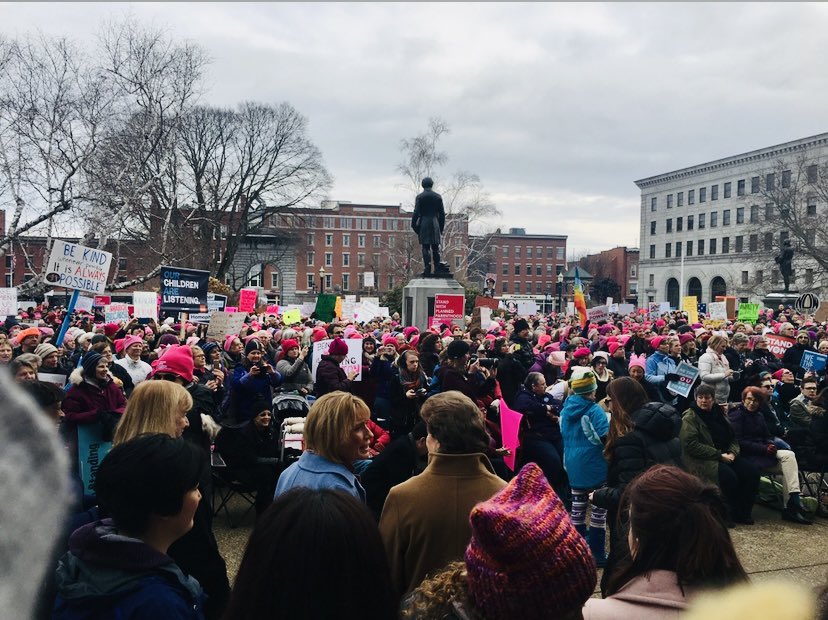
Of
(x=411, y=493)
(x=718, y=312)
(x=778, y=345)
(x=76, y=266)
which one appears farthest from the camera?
(x=718, y=312)

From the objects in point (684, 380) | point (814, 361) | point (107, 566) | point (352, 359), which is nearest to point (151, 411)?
point (107, 566)

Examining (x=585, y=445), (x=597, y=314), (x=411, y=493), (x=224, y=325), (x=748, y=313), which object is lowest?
(x=585, y=445)

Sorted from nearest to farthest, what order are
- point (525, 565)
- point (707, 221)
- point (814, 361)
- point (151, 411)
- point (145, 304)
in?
point (525, 565)
point (151, 411)
point (814, 361)
point (145, 304)
point (707, 221)

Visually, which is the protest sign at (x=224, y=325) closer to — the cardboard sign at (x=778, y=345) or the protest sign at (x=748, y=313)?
the cardboard sign at (x=778, y=345)

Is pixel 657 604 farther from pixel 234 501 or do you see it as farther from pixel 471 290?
pixel 471 290

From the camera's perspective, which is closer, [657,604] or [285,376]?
[657,604]

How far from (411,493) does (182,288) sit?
1089 cm

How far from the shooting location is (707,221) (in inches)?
3260

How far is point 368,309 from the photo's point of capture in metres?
17.7

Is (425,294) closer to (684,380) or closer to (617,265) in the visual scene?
(684,380)

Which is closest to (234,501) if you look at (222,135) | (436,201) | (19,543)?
(19,543)

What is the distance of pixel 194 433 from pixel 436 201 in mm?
13405

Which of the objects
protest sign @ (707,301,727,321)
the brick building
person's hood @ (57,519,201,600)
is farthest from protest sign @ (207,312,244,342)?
the brick building

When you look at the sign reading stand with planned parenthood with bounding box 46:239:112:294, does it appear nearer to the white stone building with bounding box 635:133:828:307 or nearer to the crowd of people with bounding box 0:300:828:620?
the crowd of people with bounding box 0:300:828:620
